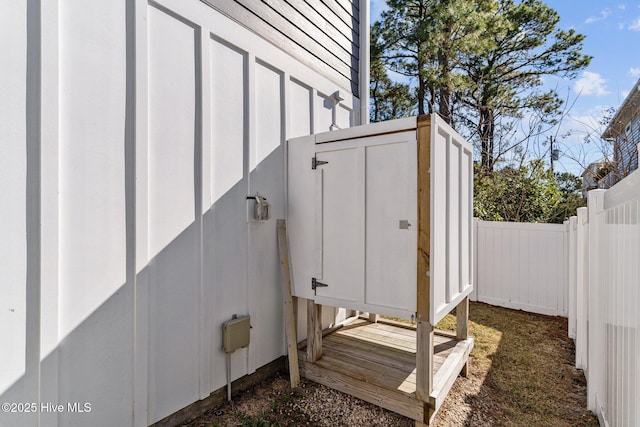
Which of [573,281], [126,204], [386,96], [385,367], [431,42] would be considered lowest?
[385,367]

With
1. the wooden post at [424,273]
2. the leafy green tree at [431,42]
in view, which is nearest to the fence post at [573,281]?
the wooden post at [424,273]

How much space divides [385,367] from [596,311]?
5.24 feet

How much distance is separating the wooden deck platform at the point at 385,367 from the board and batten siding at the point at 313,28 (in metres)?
3.03

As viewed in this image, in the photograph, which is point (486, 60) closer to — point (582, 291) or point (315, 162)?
point (582, 291)

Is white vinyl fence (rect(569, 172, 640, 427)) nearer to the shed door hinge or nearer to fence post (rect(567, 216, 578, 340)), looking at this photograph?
fence post (rect(567, 216, 578, 340))

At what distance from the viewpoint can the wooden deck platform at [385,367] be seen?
2.36 m

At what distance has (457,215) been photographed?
2828 mm

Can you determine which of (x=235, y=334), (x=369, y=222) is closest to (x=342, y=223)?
(x=369, y=222)

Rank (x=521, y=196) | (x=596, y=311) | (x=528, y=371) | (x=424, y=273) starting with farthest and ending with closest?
(x=521, y=196) < (x=528, y=371) < (x=424, y=273) < (x=596, y=311)

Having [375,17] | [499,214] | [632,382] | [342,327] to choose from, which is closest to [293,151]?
[342,327]

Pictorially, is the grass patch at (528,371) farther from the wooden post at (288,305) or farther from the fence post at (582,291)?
the wooden post at (288,305)

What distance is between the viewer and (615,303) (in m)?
1.63

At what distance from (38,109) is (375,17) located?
410 inches

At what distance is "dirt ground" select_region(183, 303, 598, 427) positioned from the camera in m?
2.38
